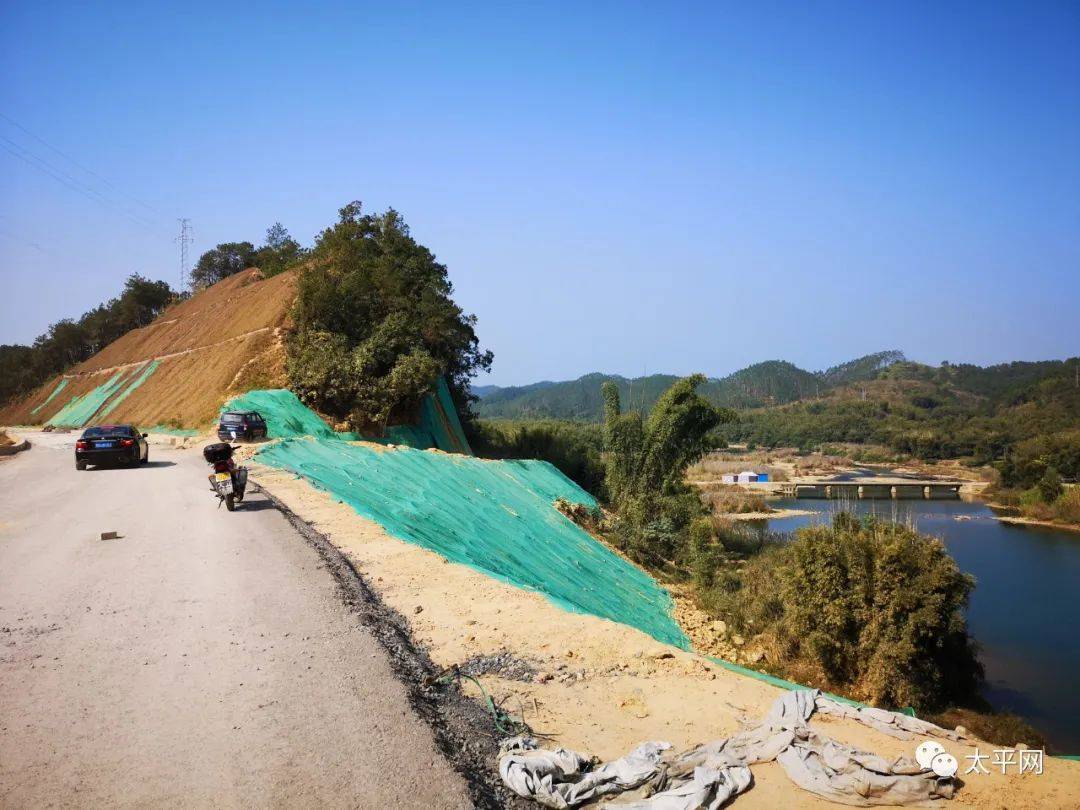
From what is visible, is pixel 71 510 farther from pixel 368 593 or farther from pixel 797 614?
pixel 797 614

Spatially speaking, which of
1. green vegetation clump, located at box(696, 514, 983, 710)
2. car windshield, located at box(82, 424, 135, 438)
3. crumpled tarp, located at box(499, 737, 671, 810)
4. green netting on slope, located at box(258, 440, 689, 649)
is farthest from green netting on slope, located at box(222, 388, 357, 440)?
crumpled tarp, located at box(499, 737, 671, 810)

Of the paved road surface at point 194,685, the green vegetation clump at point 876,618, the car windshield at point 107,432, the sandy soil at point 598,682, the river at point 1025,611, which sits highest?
the car windshield at point 107,432

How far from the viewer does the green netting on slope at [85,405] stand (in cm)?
4891

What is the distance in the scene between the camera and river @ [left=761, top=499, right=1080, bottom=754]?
1839 cm

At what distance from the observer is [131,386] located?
1907 inches

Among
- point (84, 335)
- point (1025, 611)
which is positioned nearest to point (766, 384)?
point (84, 335)

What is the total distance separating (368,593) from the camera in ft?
29.2

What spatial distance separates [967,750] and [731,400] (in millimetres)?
157917

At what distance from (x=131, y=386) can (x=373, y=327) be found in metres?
23.8

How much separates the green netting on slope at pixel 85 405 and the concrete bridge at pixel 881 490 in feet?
168

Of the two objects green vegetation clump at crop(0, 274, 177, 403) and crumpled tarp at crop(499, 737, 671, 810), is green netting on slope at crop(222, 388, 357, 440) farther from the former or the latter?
green vegetation clump at crop(0, 274, 177, 403)

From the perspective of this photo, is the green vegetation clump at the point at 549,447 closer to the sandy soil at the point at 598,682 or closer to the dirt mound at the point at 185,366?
the dirt mound at the point at 185,366

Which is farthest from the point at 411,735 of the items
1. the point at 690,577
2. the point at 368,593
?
the point at 690,577

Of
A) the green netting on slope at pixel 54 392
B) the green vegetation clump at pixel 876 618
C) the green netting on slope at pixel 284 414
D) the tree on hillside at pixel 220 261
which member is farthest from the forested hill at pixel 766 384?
the green vegetation clump at pixel 876 618
